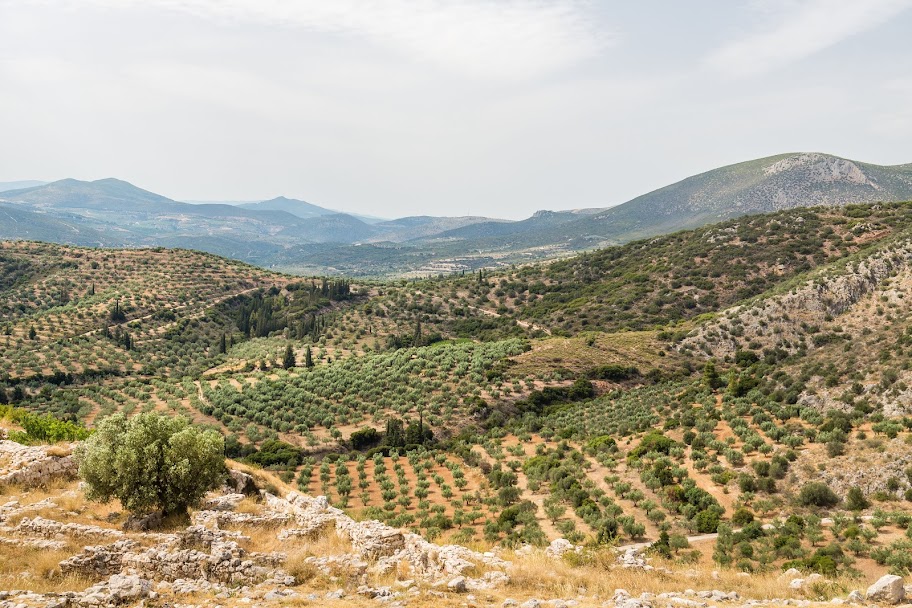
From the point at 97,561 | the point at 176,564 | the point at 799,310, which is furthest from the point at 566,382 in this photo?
the point at 97,561

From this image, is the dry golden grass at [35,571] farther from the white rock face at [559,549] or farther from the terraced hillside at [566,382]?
the terraced hillside at [566,382]

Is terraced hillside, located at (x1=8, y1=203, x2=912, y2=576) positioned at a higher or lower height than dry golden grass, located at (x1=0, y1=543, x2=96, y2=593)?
lower

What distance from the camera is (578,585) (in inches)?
506

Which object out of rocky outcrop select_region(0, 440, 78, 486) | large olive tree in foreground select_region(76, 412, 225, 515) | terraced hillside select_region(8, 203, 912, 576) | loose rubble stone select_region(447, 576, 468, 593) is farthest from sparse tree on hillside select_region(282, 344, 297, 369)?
loose rubble stone select_region(447, 576, 468, 593)

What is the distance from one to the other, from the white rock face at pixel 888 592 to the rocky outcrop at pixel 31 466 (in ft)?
76.3

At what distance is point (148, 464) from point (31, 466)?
5.34 m

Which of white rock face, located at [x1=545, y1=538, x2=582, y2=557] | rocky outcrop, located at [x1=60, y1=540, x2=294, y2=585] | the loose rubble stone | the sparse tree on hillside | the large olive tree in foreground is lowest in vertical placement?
the sparse tree on hillside

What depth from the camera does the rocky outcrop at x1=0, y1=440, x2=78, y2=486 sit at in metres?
16.5

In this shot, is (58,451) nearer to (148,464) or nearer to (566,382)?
(148,464)

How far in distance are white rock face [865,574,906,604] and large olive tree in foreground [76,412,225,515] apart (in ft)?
57.3

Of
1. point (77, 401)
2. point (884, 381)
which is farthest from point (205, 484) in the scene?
point (77, 401)

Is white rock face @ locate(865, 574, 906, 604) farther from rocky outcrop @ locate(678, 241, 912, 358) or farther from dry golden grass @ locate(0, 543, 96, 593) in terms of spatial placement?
rocky outcrop @ locate(678, 241, 912, 358)

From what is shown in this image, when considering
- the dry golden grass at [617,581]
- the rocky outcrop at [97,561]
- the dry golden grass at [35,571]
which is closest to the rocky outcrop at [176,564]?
the rocky outcrop at [97,561]

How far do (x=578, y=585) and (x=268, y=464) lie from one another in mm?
31723
